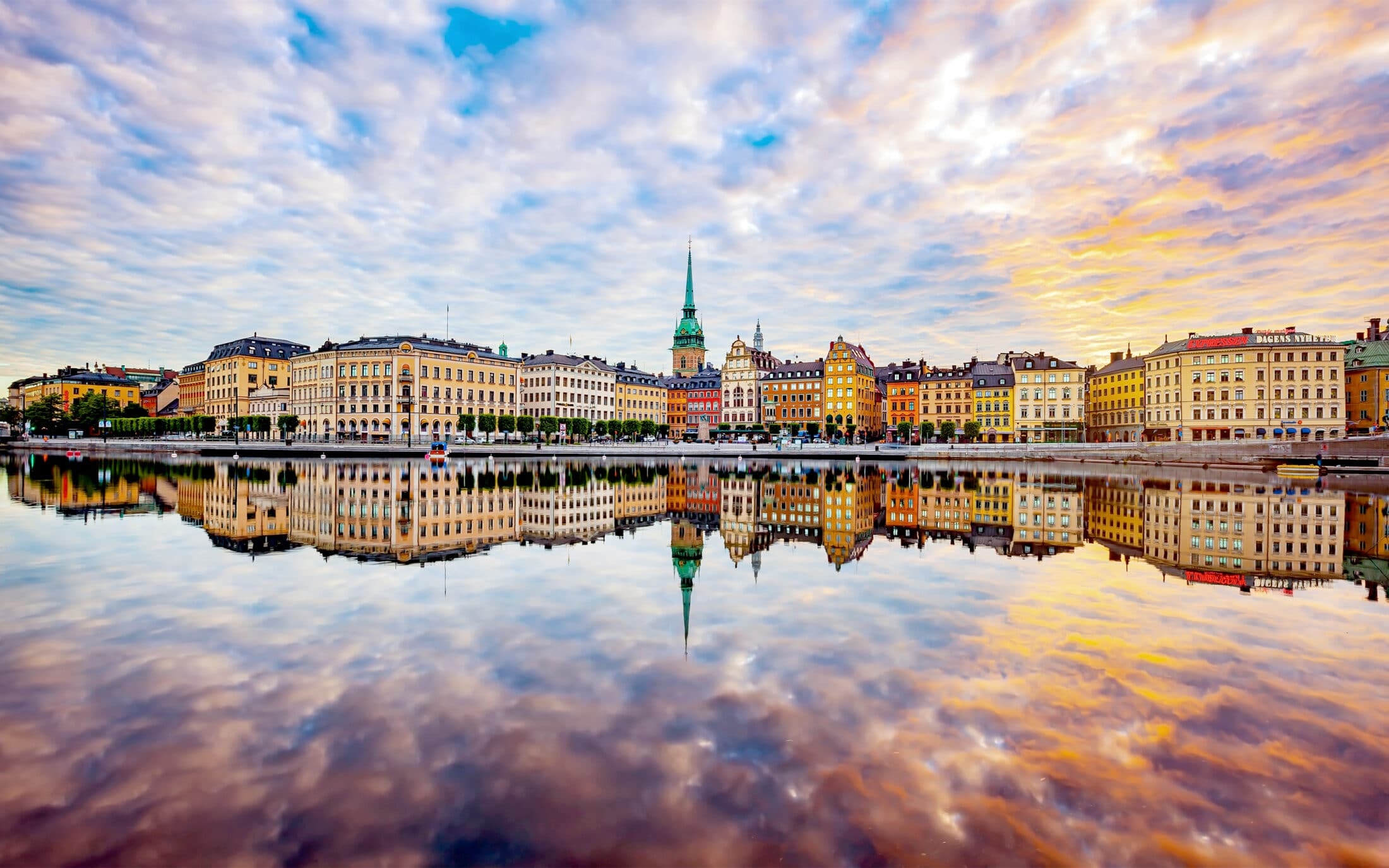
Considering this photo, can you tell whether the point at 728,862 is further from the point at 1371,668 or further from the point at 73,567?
the point at 73,567

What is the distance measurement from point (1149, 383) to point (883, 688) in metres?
114

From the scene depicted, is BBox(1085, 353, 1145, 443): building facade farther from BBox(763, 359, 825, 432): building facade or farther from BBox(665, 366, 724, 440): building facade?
BBox(665, 366, 724, 440): building facade

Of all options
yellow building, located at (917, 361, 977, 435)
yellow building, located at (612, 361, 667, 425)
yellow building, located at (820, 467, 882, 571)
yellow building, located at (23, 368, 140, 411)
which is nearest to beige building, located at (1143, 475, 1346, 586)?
yellow building, located at (820, 467, 882, 571)

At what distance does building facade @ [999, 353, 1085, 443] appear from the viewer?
111 metres

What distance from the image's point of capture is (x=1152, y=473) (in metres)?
54.6

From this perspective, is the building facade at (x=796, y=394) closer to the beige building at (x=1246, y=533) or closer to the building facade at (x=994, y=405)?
the building facade at (x=994, y=405)

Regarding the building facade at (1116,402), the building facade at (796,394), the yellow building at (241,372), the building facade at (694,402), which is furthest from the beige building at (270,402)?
the building facade at (1116,402)

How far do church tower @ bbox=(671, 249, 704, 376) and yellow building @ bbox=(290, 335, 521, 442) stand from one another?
6216 centimetres

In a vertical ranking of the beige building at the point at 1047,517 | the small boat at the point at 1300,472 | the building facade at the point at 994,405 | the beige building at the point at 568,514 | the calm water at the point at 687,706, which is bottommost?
the small boat at the point at 1300,472

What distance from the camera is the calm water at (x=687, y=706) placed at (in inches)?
188

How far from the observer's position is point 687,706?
6895mm

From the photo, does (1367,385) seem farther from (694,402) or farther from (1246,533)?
(694,402)

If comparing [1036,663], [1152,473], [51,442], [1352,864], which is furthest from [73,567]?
[51,442]

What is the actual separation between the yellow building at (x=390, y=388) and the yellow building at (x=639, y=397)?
27.7 metres
